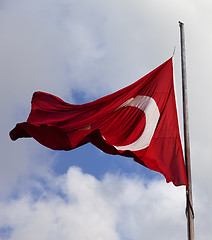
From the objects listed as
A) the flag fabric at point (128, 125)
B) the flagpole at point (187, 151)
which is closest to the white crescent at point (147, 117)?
the flag fabric at point (128, 125)

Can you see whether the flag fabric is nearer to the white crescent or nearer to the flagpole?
the white crescent

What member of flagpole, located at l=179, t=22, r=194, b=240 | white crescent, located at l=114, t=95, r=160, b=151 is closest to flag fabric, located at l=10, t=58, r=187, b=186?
white crescent, located at l=114, t=95, r=160, b=151

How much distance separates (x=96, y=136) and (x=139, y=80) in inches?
131

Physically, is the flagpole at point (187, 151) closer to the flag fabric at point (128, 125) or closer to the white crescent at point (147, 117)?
the flag fabric at point (128, 125)

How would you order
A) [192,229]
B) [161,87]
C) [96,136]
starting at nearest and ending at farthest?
[192,229] → [96,136] → [161,87]

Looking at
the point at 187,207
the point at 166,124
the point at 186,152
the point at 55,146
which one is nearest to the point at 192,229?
the point at 187,207

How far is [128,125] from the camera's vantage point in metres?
20.5

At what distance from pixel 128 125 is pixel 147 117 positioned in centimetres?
80

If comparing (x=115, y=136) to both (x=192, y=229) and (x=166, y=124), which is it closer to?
(x=166, y=124)

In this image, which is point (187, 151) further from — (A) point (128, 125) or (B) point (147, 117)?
(A) point (128, 125)

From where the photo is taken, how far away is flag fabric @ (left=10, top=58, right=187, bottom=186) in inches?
757

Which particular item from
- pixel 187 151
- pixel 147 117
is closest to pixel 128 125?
pixel 147 117

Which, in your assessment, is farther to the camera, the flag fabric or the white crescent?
the white crescent

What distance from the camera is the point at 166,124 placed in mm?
20078
